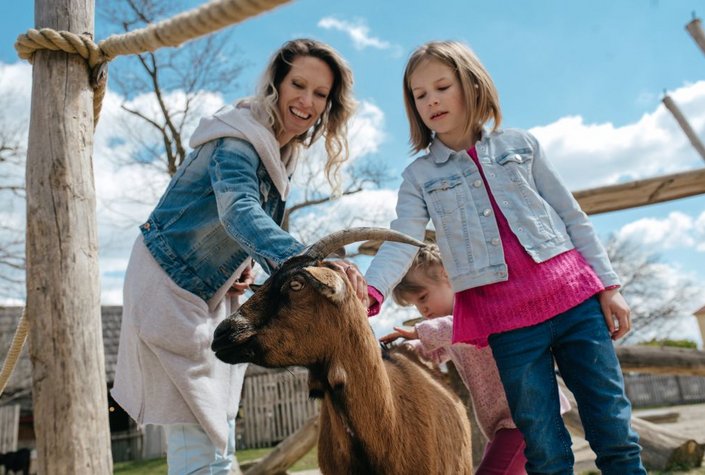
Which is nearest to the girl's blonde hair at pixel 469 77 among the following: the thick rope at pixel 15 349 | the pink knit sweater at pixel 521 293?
the pink knit sweater at pixel 521 293

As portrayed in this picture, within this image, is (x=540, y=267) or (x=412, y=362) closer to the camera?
(x=540, y=267)

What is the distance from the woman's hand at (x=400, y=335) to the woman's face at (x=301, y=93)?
1414 mm

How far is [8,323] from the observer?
70.1 ft

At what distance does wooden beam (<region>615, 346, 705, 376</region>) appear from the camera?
6871 mm

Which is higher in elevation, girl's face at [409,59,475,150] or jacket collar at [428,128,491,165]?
girl's face at [409,59,475,150]

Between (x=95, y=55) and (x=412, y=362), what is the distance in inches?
83.0

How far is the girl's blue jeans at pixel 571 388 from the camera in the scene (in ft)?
8.55

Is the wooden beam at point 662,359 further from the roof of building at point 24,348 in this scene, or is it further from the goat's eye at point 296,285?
the roof of building at point 24,348

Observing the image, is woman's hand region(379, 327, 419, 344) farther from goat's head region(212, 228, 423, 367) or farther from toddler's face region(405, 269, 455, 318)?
goat's head region(212, 228, 423, 367)

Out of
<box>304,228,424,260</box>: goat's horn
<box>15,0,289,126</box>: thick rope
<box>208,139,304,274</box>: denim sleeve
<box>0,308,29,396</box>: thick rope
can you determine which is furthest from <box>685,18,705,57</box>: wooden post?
<box>0,308,29,396</box>: thick rope

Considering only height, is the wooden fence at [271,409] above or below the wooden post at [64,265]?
below

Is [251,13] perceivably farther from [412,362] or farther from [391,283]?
[412,362]

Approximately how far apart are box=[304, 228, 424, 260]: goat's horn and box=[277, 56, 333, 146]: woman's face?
30.6 inches

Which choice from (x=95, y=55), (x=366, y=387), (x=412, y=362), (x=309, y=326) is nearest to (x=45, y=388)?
(x=309, y=326)
